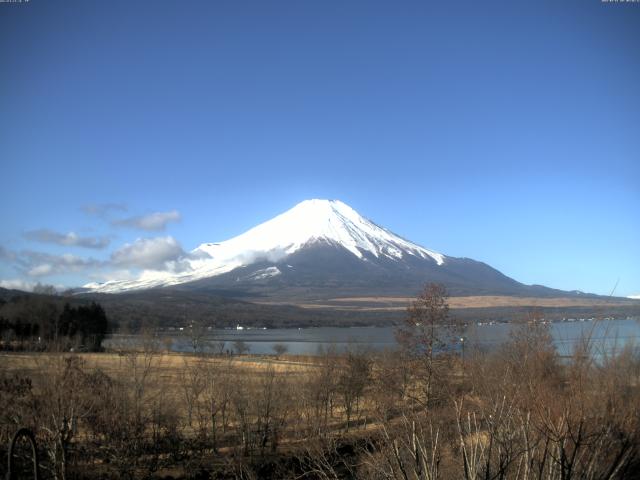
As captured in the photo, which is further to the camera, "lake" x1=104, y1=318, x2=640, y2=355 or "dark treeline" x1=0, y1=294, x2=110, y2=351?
"dark treeline" x1=0, y1=294, x2=110, y2=351

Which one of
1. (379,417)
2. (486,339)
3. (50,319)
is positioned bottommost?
(486,339)

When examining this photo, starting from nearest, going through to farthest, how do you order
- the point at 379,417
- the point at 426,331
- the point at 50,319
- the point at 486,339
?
1. the point at 379,417
2. the point at 426,331
3. the point at 486,339
4. the point at 50,319

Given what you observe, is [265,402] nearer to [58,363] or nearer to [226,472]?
[226,472]

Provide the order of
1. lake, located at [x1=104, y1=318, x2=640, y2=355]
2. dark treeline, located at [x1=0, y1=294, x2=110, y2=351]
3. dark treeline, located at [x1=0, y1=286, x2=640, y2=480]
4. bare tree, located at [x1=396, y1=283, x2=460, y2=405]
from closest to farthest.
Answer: dark treeline, located at [x1=0, y1=286, x2=640, y2=480] → lake, located at [x1=104, y1=318, x2=640, y2=355] → bare tree, located at [x1=396, y1=283, x2=460, y2=405] → dark treeline, located at [x1=0, y1=294, x2=110, y2=351]

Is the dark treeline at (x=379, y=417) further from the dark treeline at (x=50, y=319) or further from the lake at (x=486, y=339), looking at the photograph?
the dark treeline at (x=50, y=319)

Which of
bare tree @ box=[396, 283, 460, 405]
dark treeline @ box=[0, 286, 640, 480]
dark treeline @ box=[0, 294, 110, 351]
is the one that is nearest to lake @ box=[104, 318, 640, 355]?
dark treeline @ box=[0, 286, 640, 480]

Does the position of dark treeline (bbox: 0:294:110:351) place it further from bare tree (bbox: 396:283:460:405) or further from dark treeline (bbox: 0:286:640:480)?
bare tree (bbox: 396:283:460:405)

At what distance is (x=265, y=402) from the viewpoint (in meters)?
21.1

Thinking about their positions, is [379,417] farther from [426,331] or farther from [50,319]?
[50,319]

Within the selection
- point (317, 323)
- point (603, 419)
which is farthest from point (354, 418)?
point (317, 323)

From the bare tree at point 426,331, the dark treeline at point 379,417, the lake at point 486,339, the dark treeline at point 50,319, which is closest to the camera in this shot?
the dark treeline at point 379,417

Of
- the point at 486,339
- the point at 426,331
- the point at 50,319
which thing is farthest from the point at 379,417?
→ the point at 50,319

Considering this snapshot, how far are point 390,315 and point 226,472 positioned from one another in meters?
138

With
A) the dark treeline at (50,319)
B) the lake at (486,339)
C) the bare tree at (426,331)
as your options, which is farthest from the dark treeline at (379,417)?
the dark treeline at (50,319)
